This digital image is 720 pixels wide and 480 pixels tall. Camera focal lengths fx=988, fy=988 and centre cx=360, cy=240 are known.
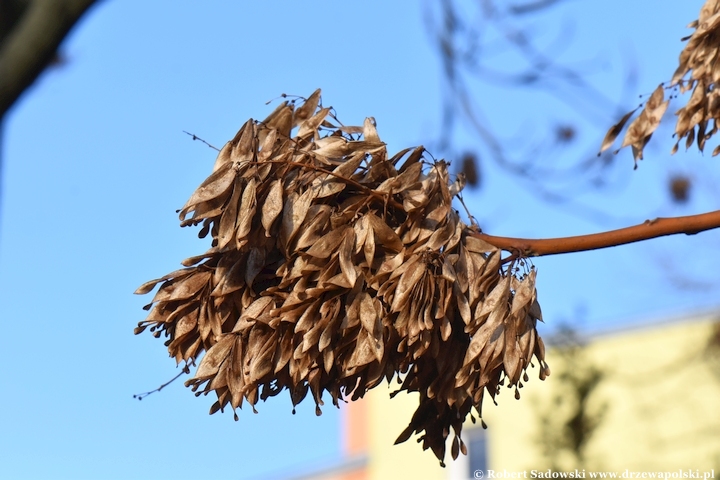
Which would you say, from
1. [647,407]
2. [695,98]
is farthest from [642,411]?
[695,98]

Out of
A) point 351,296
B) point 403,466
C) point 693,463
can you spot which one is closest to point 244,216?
point 351,296

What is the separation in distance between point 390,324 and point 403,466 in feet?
42.0

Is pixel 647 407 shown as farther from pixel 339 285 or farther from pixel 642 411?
pixel 339 285

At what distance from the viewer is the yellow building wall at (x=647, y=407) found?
10844 millimetres

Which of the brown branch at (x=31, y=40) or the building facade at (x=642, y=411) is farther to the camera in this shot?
the building facade at (x=642, y=411)

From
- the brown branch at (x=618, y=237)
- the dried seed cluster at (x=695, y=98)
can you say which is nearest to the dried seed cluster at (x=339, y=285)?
the brown branch at (x=618, y=237)

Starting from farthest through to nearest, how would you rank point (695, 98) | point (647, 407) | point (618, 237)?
point (647, 407)
point (695, 98)
point (618, 237)

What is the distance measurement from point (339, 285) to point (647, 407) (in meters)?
10.6

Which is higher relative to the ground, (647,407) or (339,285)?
(647,407)

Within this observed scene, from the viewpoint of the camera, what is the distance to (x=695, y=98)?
86.0 inches

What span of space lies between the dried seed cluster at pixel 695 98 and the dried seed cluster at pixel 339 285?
0.70 meters

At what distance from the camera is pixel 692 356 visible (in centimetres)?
1107

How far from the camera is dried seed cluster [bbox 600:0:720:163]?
2160 mm

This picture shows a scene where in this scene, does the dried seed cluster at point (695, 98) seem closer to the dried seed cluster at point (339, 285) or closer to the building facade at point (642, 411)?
the dried seed cluster at point (339, 285)
